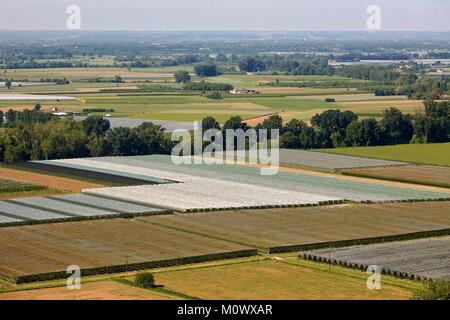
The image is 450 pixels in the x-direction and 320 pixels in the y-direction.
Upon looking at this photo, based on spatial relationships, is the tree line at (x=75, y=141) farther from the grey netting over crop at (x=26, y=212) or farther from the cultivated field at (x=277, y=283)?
the cultivated field at (x=277, y=283)

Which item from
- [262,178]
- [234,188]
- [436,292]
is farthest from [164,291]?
[262,178]

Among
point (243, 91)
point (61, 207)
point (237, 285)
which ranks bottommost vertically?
point (243, 91)

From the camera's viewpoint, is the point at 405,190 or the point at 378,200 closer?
the point at 378,200

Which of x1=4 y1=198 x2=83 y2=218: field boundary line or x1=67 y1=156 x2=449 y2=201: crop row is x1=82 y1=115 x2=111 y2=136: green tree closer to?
x1=67 y1=156 x2=449 y2=201: crop row

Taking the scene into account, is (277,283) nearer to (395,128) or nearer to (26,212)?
(26,212)

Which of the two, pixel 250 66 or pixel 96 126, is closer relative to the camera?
pixel 96 126
